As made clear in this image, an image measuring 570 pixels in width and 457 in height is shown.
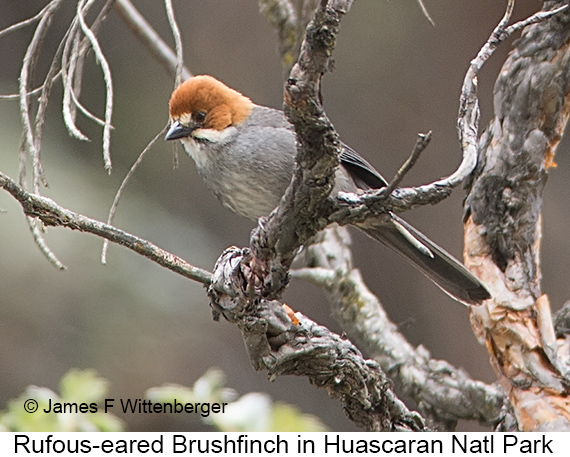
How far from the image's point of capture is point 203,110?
3.77m

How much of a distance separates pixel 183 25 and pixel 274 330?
201 inches

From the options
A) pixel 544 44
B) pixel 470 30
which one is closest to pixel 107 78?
pixel 544 44

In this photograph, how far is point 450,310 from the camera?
22.6 ft

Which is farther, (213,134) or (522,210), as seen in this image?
(213,134)

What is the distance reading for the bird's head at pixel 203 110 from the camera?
3.66 m

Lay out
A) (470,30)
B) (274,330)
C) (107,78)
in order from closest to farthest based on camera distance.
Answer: (107,78)
(274,330)
(470,30)

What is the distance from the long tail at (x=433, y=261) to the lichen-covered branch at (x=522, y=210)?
7cm

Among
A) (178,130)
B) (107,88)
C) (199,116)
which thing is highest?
(199,116)

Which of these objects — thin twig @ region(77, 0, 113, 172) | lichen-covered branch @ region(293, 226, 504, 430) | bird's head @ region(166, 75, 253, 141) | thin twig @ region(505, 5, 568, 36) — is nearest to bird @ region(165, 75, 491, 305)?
bird's head @ region(166, 75, 253, 141)

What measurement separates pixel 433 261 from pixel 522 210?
690mm

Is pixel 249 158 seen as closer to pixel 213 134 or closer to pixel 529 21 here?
pixel 213 134

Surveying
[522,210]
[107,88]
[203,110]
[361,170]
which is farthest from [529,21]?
[203,110]

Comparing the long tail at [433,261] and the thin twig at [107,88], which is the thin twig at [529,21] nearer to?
the long tail at [433,261]

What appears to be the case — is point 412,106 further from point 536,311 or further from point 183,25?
point 536,311
